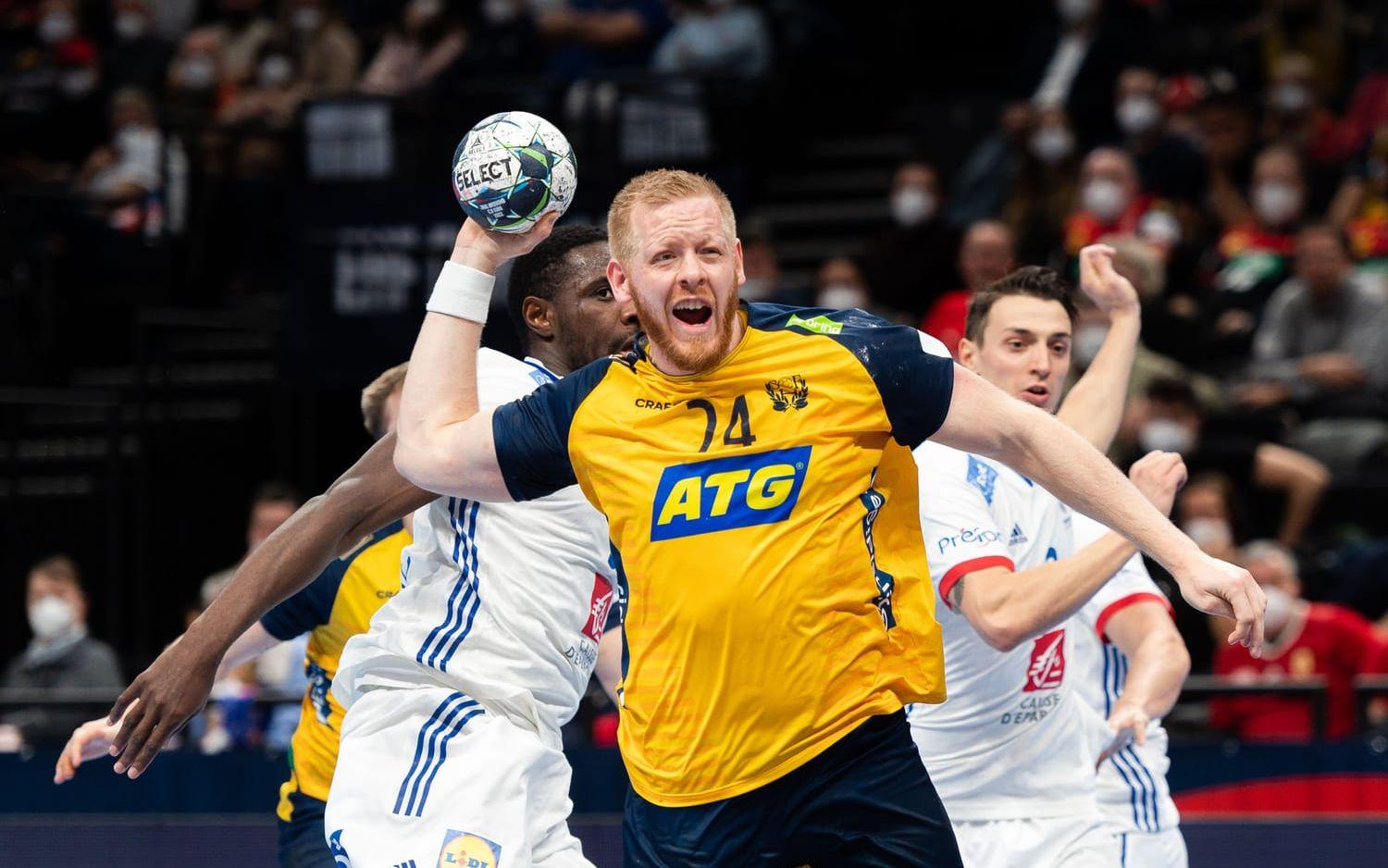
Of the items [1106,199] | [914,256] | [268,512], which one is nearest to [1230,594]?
[268,512]

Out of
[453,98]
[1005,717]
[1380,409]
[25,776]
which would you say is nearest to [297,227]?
[453,98]

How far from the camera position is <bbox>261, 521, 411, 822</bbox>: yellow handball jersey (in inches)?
222

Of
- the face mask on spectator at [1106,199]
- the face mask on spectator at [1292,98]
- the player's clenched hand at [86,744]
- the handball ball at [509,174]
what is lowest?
the player's clenched hand at [86,744]

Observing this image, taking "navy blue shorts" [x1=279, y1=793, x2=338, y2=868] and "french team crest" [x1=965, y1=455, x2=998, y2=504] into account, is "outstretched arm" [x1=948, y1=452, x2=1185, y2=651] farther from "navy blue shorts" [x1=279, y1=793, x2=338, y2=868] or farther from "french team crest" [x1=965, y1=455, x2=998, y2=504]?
"navy blue shorts" [x1=279, y1=793, x2=338, y2=868]

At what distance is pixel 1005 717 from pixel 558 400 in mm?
1894

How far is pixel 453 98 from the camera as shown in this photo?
13.5 meters

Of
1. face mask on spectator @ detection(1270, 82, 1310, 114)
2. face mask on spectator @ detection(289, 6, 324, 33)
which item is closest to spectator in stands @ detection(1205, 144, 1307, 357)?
face mask on spectator @ detection(1270, 82, 1310, 114)

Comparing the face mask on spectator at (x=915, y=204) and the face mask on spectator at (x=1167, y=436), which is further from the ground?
the face mask on spectator at (x=915, y=204)

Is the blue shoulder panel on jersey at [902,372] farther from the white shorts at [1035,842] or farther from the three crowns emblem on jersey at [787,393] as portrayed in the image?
the white shorts at [1035,842]

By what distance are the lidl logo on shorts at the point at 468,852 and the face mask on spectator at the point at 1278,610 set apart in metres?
5.61

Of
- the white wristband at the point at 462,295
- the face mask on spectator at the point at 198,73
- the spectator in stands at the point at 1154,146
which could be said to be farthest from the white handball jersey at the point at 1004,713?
the face mask on spectator at the point at 198,73

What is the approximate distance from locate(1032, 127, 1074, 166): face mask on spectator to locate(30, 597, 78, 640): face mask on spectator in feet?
21.9

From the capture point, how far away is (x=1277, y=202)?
1240 centimetres

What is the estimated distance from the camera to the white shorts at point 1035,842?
5598 millimetres
